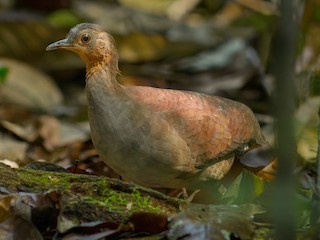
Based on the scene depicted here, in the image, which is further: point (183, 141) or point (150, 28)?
point (150, 28)

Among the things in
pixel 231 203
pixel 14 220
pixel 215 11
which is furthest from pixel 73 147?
pixel 215 11

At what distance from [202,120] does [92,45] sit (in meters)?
0.82

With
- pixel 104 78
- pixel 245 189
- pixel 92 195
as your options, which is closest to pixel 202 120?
pixel 104 78

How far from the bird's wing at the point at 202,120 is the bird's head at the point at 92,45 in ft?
1.00

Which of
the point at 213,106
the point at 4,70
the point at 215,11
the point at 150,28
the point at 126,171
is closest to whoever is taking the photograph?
the point at 126,171

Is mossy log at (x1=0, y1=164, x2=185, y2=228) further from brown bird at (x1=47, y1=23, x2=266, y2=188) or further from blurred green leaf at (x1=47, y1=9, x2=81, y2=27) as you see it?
blurred green leaf at (x1=47, y1=9, x2=81, y2=27)

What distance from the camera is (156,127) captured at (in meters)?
5.02

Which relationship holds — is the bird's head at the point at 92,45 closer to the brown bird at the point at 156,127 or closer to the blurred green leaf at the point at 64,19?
the brown bird at the point at 156,127

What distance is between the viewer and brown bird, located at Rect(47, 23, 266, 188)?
16.3ft

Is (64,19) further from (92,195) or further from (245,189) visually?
(92,195)

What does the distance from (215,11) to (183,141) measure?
6961 mm

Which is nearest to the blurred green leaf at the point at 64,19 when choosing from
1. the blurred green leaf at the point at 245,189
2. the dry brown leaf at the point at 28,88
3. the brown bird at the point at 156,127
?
the dry brown leaf at the point at 28,88

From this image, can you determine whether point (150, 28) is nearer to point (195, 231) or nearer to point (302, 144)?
point (302, 144)

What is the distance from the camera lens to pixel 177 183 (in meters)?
5.21
